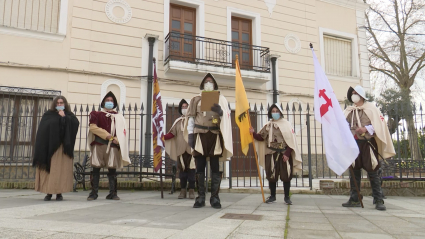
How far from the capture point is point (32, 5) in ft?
31.3

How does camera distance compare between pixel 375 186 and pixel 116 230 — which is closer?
pixel 116 230

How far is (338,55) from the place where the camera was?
13406 mm

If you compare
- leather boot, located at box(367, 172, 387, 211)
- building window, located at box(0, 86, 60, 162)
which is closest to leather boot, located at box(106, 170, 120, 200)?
building window, located at box(0, 86, 60, 162)

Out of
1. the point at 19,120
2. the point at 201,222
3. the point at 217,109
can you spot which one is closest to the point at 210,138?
the point at 217,109

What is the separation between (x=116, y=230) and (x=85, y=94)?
747cm

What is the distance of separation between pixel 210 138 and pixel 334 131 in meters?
1.84

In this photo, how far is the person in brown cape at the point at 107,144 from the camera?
5430 mm

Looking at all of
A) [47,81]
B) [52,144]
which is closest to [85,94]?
[47,81]

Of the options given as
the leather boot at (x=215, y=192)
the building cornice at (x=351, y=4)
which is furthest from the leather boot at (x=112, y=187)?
the building cornice at (x=351, y=4)

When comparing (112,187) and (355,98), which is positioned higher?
(355,98)

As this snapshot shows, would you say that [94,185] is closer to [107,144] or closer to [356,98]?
[107,144]

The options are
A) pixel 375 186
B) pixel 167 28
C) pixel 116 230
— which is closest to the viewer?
pixel 116 230

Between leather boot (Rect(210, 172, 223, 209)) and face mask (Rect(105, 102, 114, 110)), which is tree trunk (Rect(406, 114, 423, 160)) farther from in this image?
face mask (Rect(105, 102, 114, 110))

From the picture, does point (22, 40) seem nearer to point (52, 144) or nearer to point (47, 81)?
point (47, 81)
